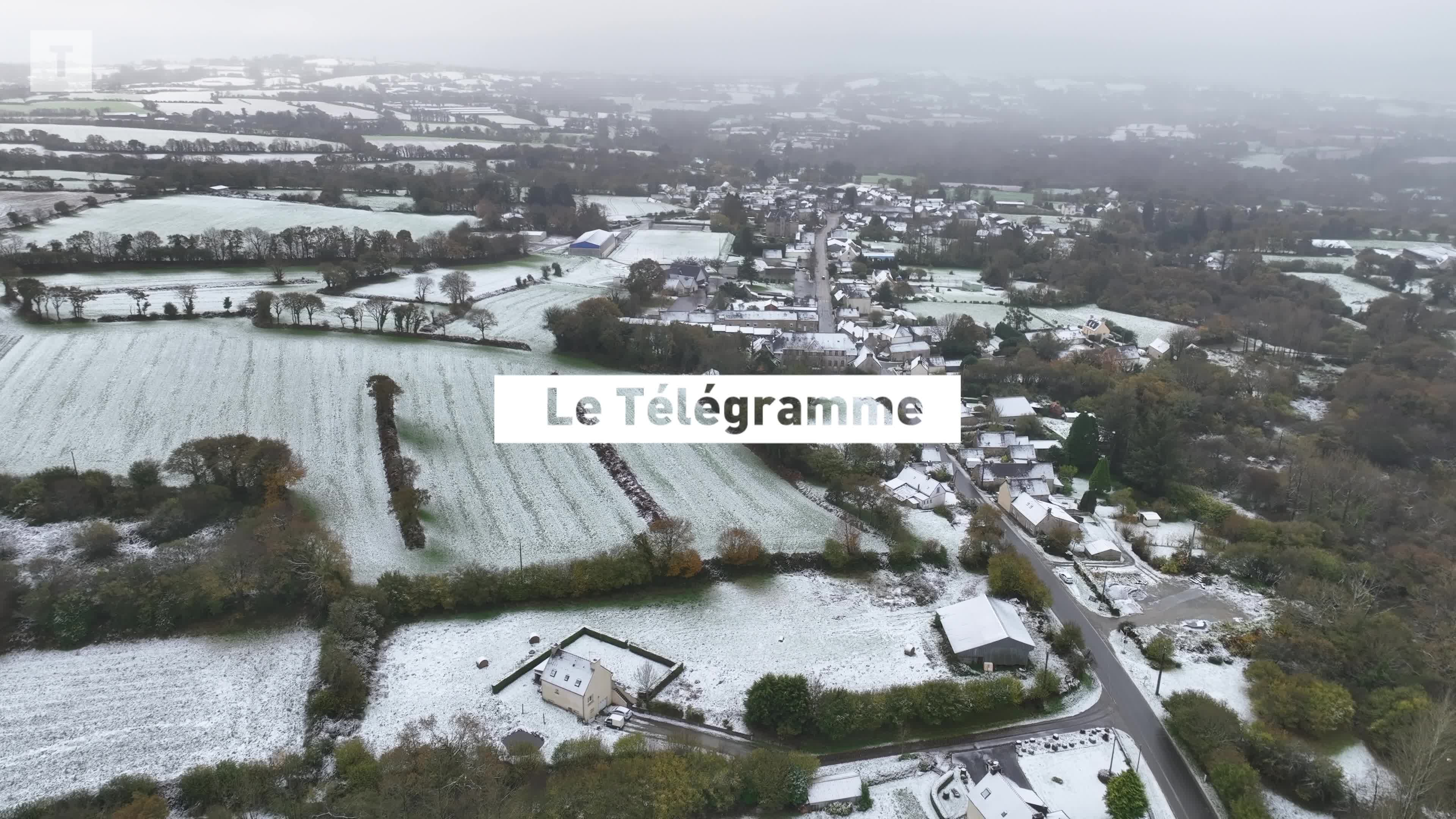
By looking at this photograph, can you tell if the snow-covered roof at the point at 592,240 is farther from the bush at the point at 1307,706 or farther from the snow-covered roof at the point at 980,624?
the bush at the point at 1307,706

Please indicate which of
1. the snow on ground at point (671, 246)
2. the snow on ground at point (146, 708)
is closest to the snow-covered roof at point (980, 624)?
the snow on ground at point (146, 708)

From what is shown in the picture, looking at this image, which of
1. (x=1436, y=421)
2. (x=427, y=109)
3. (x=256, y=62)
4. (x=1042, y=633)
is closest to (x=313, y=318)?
(x=1042, y=633)

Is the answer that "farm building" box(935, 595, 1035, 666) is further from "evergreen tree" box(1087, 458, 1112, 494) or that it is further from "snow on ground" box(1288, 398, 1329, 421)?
"snow on ground" box(1288, 398, 1329, 421)

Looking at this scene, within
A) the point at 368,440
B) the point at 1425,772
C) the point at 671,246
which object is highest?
the point at 671,246

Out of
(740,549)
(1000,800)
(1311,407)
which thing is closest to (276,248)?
(740,549)

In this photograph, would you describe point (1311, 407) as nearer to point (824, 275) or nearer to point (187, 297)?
point (824, 275)

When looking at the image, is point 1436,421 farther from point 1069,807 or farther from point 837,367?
point 1069,807
